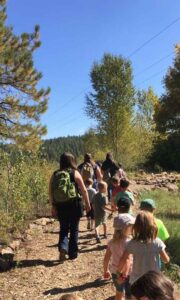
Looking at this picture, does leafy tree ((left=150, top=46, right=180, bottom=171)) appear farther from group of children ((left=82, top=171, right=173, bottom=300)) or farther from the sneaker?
group of children ((left=82, top=171, right=173, bottom=300))

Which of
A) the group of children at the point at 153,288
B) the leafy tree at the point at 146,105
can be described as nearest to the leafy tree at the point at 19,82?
the group of children at the point at 153,288

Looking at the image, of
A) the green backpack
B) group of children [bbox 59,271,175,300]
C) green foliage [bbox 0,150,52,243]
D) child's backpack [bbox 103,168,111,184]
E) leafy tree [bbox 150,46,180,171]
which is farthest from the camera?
leafy tree [bbox 150,46,180,171]

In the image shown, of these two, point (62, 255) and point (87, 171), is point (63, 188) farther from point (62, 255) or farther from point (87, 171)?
point (87, 171)

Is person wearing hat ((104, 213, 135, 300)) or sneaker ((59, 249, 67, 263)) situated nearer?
person wearing hat ((104, 213, 135, 300))

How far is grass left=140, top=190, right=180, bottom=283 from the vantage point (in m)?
7.69

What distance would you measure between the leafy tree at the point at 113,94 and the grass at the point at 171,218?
2181 centimetres

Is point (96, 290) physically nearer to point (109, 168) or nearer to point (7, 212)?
point (7, 212)

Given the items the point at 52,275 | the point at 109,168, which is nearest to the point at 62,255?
the point at 52,275

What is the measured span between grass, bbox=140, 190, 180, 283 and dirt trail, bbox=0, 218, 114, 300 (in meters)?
1.18

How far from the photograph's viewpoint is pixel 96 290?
22.6 ft

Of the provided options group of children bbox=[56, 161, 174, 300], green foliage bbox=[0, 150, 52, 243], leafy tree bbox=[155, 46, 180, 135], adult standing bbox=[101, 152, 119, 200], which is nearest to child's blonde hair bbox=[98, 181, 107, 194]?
green foliage bbox=[0, 150, 52, 243]

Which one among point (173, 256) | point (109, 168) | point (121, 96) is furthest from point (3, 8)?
point (121, 96)

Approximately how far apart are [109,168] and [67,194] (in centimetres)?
562

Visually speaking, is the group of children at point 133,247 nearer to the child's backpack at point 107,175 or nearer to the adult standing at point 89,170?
the adult standing at point 89,170
